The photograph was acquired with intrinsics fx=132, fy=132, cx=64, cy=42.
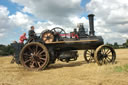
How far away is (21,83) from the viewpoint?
474 centimetres

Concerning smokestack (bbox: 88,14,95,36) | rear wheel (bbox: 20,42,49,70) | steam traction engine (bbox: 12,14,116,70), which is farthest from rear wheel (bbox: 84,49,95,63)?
rear wheel (bbox: 20,42,49,70)

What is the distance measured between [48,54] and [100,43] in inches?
140

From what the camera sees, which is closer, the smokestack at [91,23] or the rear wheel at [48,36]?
the rear wheel at [48,36]

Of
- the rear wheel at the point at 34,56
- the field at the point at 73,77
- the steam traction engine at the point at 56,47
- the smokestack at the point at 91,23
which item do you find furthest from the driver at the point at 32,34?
the smokestack at the point at 91,23

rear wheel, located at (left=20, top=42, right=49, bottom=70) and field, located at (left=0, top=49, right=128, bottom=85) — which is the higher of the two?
rear wheel, located at (left=20, top=42, right=49, bottom=70)

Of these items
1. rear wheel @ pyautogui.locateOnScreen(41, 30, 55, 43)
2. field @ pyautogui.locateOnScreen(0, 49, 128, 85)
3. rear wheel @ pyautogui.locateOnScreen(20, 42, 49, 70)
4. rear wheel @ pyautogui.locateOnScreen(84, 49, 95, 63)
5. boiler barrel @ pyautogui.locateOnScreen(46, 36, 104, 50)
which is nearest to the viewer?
field @ pyautogui.locateOnScreen(0, 49, 128, 85)

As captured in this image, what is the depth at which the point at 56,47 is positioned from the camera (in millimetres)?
8406

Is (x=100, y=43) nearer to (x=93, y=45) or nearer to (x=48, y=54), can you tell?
(x=93, y=45)

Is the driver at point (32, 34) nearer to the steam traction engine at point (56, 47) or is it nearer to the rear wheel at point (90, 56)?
the steam traction engine at point (56, 47)

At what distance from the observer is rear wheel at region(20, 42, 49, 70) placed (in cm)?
759

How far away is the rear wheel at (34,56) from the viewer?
7591 millimetres

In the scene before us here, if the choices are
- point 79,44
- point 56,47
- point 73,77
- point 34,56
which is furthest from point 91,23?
point 73,77

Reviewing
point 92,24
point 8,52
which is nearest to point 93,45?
point 92,24

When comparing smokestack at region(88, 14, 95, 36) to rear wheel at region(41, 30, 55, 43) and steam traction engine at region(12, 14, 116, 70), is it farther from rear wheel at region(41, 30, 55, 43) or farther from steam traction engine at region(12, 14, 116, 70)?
rear wheel at region(41, 30, 55, 43)
